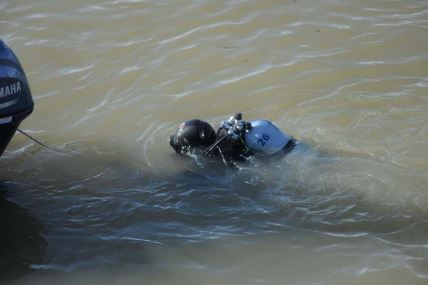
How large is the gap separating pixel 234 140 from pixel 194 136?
15.1 inches

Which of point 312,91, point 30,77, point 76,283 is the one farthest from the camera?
point 30,77

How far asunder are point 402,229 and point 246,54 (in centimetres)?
355

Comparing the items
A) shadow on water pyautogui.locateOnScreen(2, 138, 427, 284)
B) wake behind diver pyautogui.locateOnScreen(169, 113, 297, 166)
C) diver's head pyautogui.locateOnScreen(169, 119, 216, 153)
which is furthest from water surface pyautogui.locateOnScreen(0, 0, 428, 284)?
diver's head pyautogui.locateOnScreen(169, 119, 216, 153)

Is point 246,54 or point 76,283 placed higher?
point 246,54

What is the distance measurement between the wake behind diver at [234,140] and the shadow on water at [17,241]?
5.05 feet

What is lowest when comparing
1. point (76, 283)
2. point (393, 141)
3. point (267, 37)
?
point (76, 283)

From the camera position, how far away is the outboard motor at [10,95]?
548 cm

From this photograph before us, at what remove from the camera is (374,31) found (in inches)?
327

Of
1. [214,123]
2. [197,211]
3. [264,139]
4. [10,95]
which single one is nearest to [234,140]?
[264,139]

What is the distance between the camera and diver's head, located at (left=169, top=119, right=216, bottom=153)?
6121mm

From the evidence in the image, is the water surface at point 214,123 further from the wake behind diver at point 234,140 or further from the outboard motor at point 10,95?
the outboard motor at point 10,95

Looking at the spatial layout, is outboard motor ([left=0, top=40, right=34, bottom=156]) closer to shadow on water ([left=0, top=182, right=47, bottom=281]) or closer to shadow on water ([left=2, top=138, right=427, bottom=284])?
shadow on water ([left=0, top=182, right=47, bottom=281])

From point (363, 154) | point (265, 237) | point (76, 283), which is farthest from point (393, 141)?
point (76, 283)

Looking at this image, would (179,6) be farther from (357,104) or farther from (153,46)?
(357,104)
